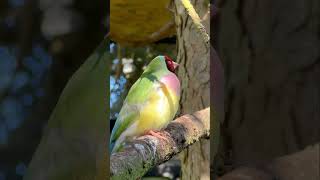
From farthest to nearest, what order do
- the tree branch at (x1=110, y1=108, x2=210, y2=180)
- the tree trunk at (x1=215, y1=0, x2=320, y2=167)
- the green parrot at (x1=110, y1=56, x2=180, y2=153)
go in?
1. the green parrot at (x1=110, y1=56, x2=180, y2=153)
2. the tree branch at (x1=110, y1=108, x2=210, y2=180)
3. the tree trunk at (x1=215, y1=0, x2=320, y2=167)

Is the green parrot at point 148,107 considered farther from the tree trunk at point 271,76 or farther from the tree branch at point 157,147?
the tree trunk at point 271,76

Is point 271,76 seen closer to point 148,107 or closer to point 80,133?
point 80,133

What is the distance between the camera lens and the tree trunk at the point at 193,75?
0.84 meters

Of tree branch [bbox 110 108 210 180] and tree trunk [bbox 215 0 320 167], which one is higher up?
tree trunk [bbox 215 0 320 167]

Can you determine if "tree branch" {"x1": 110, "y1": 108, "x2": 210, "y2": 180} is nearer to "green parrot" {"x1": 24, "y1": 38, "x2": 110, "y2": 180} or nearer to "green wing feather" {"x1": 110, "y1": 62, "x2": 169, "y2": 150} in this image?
"green wing feather" {"x1": 110, "y1": 62, "x2": 169, "y2": 150}

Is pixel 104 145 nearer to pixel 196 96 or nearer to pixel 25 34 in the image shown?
pixel 25 34

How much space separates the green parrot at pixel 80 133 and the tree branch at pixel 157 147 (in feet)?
0.84

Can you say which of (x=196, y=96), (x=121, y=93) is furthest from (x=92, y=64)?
(x=121, y=93)

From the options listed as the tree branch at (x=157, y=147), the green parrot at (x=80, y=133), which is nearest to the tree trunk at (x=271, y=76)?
the green parrot at (x=80, y=133)

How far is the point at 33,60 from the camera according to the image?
18cm

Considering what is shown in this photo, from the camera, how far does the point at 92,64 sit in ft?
0.61

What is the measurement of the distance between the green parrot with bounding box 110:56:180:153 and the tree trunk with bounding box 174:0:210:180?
9cm

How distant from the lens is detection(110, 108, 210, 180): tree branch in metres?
0.51

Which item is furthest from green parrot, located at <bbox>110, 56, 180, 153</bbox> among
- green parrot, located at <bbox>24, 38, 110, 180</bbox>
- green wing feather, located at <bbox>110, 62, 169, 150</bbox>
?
green parrot, located at <bbox>24, 38, 110, 180</bbox>
